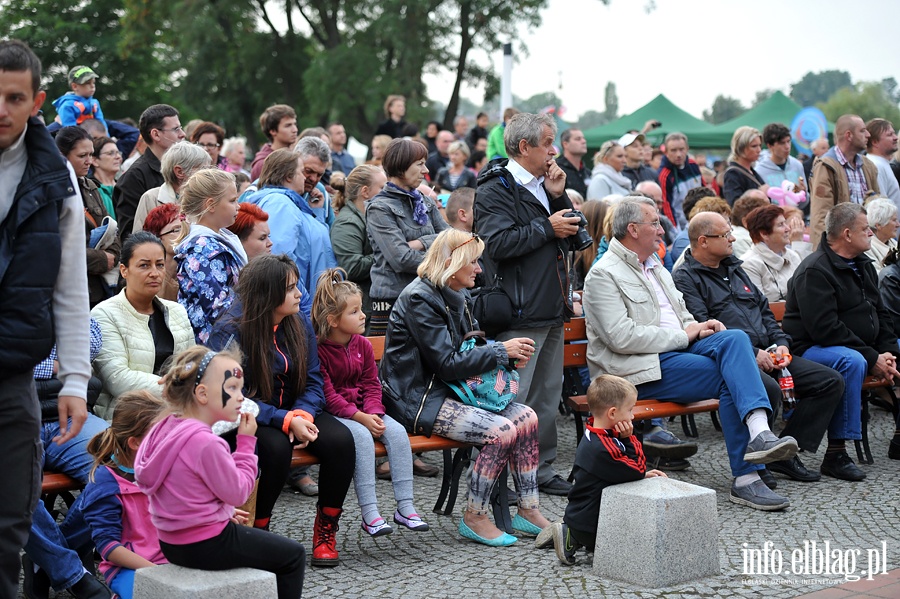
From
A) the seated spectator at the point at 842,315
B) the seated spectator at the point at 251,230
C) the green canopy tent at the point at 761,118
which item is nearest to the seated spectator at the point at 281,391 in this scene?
the seated spectator at the point at 251,230

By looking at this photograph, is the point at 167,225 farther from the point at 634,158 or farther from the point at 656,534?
the point at 634,158

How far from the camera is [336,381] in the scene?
224 inches

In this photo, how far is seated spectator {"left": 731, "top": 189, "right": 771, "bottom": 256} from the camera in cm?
920

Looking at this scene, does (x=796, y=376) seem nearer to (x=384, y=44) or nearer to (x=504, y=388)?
(x=504, y=388)

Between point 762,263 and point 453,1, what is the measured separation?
805 inches

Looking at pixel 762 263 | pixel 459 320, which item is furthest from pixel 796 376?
pixel 459 320

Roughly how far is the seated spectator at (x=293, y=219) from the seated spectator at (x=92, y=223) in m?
0.98

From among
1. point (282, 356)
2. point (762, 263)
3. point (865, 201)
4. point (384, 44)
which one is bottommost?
point (282, 356)

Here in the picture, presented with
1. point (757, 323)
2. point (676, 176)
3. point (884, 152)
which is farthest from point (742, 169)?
point (757, 323)

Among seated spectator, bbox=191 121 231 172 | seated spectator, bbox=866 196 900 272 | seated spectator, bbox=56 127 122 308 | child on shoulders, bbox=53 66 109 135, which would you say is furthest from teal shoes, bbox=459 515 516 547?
child on shoulders, bbox=53 66 109 135

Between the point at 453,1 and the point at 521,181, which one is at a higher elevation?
the point at 453,1

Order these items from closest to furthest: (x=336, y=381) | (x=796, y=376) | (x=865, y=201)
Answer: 1. (x=336, y=381)
2. (x=796, y=376)
3. (x=865, y=201)

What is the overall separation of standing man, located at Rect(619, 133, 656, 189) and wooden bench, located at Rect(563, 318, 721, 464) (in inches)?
192

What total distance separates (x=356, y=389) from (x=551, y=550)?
1335 mm
